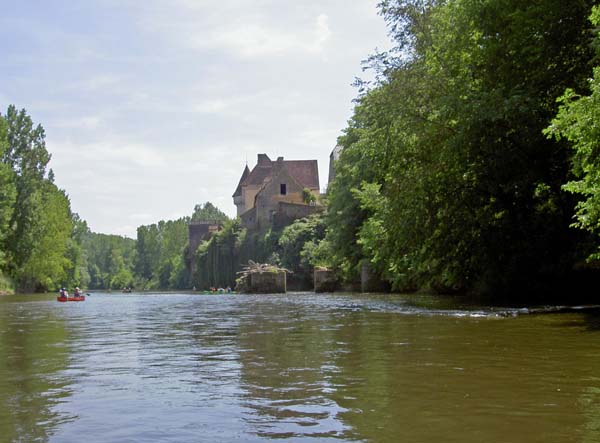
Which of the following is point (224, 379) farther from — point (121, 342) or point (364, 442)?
point (121, 342)

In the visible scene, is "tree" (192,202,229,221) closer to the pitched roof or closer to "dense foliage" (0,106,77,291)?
the pitched roof

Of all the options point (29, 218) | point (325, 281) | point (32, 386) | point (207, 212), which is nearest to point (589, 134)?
point (32, 386)

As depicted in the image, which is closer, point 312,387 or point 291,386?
point 312,387

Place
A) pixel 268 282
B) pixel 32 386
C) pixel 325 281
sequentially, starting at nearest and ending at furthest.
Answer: pixel 32 386
pixel 325 281
pixel 268 282

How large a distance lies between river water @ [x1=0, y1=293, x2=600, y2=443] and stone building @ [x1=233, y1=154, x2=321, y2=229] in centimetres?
6498

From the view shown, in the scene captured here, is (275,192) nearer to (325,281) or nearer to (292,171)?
(292,171)

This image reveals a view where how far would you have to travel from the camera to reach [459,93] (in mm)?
20094

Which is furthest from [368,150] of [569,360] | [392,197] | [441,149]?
[569,360]

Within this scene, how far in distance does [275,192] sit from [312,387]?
262ft

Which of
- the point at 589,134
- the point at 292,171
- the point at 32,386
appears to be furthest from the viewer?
the point at 292,171

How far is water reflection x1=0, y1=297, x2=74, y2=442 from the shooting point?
5277 millimetres

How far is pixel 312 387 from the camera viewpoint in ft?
22.5

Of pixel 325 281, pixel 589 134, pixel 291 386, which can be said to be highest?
pixel 589 134

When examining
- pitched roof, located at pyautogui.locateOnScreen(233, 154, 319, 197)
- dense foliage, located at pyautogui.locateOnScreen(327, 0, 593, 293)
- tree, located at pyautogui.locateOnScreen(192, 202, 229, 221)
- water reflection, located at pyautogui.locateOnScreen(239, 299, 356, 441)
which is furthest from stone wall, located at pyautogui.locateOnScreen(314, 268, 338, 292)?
tree, located at pyautogui.locateOnScreen(192, 202, 229, 221)
